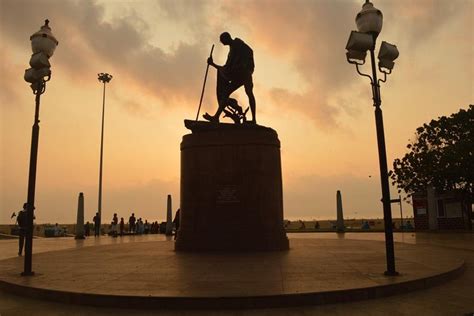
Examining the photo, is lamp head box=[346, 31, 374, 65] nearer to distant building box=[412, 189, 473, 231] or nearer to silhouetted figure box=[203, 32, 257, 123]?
silhouetted figure box=[203, 32, 257, 123]

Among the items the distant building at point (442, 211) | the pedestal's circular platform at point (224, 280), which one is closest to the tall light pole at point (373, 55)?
the pedestal's circular platform at point (224, 280)

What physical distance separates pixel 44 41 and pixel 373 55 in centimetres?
651

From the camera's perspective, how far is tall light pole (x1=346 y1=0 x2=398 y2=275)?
7.83 meters

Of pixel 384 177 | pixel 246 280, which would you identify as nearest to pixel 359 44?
pixel 384 177

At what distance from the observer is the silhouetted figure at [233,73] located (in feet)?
42.5

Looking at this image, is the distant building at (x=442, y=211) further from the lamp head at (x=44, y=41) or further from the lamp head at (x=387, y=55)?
the lamp head at (x=44, y=41)

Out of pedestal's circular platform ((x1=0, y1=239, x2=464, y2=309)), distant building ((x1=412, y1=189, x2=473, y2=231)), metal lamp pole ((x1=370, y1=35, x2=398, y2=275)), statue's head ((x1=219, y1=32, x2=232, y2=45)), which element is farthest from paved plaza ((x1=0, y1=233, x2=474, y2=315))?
distant building ((x1=412, y1=189, x2=473, y2=231))

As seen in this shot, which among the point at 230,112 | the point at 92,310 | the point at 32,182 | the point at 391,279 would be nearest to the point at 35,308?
the point at 92,310

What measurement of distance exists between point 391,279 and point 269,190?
5736 mm

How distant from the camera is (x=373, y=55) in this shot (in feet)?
27.0

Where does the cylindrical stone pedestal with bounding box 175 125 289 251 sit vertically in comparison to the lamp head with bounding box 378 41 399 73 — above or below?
below

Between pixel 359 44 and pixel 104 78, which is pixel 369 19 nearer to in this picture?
pixel 359 44

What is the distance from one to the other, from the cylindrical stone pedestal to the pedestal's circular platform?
5.15 ft

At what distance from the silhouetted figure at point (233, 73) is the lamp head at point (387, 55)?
533 centimetres
